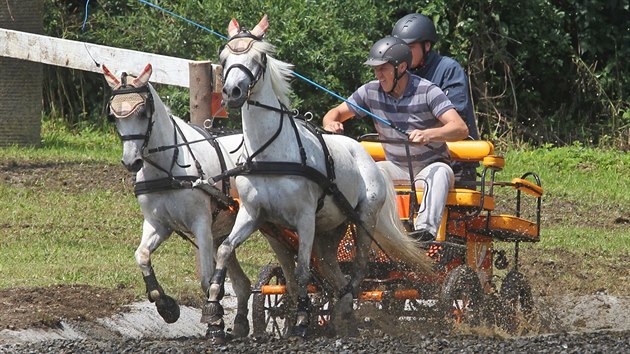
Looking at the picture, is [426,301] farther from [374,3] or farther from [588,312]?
[374,3]

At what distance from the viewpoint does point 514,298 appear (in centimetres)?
923

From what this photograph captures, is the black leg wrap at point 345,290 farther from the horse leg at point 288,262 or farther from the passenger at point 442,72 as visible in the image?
the passenger at point 442,72

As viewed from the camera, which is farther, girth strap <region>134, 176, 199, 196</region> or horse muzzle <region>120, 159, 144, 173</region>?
girth strap <region>134, 176, 199, 196</region>

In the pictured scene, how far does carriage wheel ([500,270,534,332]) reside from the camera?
9164 mm

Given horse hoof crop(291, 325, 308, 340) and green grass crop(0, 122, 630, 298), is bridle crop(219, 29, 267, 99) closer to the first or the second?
horse hoof crop(291, 325, 308, 340)

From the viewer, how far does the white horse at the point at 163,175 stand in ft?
25.7

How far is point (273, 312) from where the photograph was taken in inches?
342

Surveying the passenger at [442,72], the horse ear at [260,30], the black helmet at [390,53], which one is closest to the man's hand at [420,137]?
the black helmet at [390,53]

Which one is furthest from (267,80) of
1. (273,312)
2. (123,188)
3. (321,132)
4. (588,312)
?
(123,188)

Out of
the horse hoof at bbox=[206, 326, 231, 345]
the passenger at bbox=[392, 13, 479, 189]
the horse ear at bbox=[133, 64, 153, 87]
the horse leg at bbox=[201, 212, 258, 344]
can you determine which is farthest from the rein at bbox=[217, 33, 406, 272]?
the passenger at bbox=[392, 13, 479, 189]

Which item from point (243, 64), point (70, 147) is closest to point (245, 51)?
point (243, 64)

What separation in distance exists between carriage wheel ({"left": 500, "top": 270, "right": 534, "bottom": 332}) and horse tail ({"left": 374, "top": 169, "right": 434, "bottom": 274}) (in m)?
0.86

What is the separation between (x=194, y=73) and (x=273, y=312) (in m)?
1.93

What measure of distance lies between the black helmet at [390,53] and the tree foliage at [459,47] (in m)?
6.76
